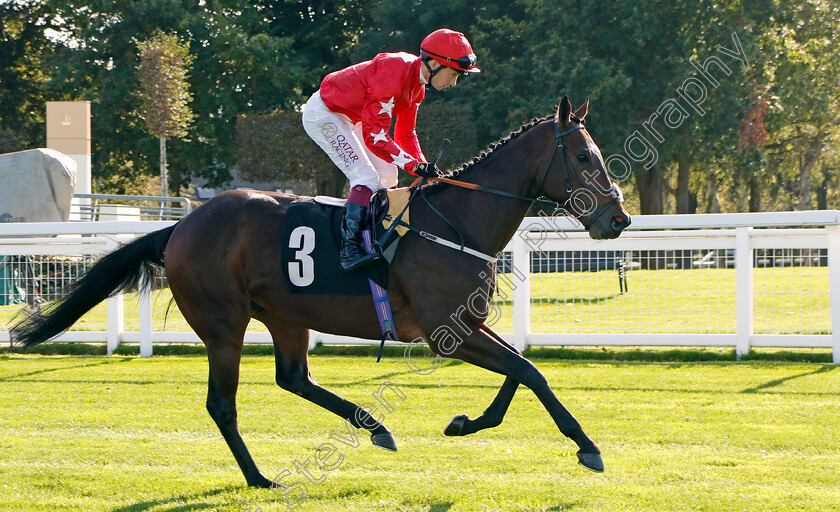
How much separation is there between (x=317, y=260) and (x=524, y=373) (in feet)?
4.11

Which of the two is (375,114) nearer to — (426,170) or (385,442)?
(426,170)

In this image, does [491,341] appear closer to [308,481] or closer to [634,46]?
[308,481]

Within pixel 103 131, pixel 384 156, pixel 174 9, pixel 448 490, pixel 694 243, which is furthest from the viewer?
pixel 103 131

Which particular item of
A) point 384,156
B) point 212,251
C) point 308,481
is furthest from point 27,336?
point 384,156

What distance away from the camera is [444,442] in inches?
203

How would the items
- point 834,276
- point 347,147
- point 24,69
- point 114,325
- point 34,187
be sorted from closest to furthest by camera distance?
1. point 347,147
2. point 834,276
3. point 114,325
4. point 34,187
5. point 24,69

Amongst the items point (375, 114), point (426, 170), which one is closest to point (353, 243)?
point (426, 170)

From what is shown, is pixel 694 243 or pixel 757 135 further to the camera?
pixel 757 135

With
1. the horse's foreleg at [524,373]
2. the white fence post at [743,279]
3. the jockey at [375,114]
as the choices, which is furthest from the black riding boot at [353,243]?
the white fence post at [743,279]

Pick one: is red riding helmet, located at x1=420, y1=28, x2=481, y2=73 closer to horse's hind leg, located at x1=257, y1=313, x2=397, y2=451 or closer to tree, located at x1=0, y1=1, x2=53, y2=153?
horse's hind leg, located at x1=257, y1=313, x2=397, y2=451

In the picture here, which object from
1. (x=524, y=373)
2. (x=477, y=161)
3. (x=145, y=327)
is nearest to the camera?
(x=524, y=373)

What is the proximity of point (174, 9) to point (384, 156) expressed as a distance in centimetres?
2359

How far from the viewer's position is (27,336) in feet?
17.0

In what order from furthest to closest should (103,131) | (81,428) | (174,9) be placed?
(103,131), (174,9), (81,428)
